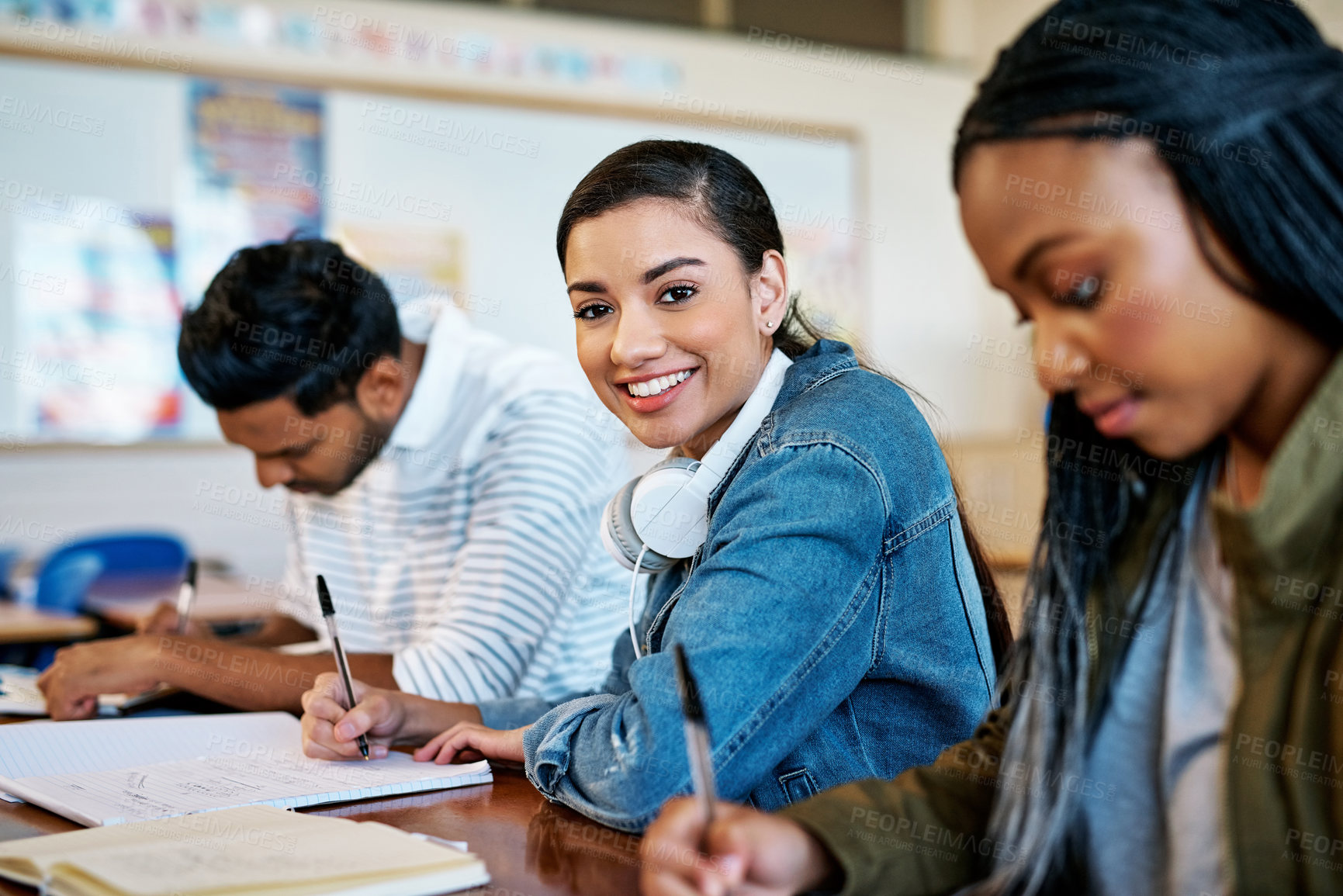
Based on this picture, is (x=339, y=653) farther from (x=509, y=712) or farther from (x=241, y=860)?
(x=241, y=860)

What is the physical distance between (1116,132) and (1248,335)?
148 mm

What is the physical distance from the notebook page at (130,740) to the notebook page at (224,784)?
0.23 ft

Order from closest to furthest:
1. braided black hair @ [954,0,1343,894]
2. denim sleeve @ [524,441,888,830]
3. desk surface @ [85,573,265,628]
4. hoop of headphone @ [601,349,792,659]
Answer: braided black hair @ [954,0,1343,894]
denim sleeve @ [524,441,888,830]
hoop of headphone @ [601,349,792,659]
desk surface @ [85,573,265,628]

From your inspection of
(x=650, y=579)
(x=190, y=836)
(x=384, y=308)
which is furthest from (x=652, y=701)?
(x=384, y=308)

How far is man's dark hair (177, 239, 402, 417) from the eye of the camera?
5.96ft

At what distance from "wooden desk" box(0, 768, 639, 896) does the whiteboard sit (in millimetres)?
2830

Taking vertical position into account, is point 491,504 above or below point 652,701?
below

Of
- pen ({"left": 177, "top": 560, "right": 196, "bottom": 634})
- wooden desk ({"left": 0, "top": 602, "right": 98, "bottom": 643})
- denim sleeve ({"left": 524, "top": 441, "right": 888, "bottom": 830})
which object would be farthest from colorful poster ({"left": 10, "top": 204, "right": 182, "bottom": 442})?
denim sleeve ({"left": 524, "top": 441, "right": 888, "bottom": 830})

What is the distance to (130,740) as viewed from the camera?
1468 mm

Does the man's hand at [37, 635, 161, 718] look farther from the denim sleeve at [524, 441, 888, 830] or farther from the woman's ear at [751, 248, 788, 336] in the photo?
the woman's ear at [751, 248, 788, 336]

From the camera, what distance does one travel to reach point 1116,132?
71 cm

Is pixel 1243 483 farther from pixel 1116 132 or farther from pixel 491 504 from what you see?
pixel 491 504

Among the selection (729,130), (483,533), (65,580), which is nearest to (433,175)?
(729,130)

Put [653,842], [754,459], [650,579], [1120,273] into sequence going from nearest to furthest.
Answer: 1. [1120,273]
2. [653,842]
3. [754,459]
4. [650,579]
